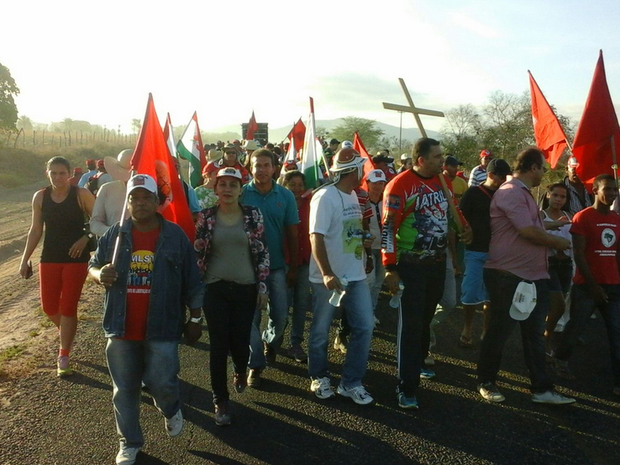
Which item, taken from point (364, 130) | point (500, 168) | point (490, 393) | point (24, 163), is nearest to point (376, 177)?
point (500, 168)

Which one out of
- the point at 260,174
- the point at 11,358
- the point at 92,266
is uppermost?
the point at 260,174

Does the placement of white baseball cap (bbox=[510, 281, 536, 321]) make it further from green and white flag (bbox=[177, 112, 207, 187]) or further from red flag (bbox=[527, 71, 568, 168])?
green and white flag (bbox=[177, 112, 207, 187])

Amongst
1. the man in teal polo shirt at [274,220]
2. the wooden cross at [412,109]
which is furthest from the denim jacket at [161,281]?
the wooden cross at [412,109]

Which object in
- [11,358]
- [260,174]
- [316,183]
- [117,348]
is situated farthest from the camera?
[316,183]

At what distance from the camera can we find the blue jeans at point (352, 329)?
191 inches

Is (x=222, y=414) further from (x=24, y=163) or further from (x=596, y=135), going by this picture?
(x=24, y=163)

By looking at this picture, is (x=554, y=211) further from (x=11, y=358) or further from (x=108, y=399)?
(x=11, y=358)

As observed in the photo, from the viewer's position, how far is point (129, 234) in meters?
3.83

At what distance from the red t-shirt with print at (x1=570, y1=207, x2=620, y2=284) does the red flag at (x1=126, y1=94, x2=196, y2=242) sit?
3.51 m

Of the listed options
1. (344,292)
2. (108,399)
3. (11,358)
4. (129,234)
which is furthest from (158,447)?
(11,358)

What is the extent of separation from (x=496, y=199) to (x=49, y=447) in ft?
12.9

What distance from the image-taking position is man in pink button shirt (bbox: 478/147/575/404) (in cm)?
467

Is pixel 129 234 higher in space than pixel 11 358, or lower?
higher

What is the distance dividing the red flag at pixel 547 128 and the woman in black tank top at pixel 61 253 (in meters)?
5.57
